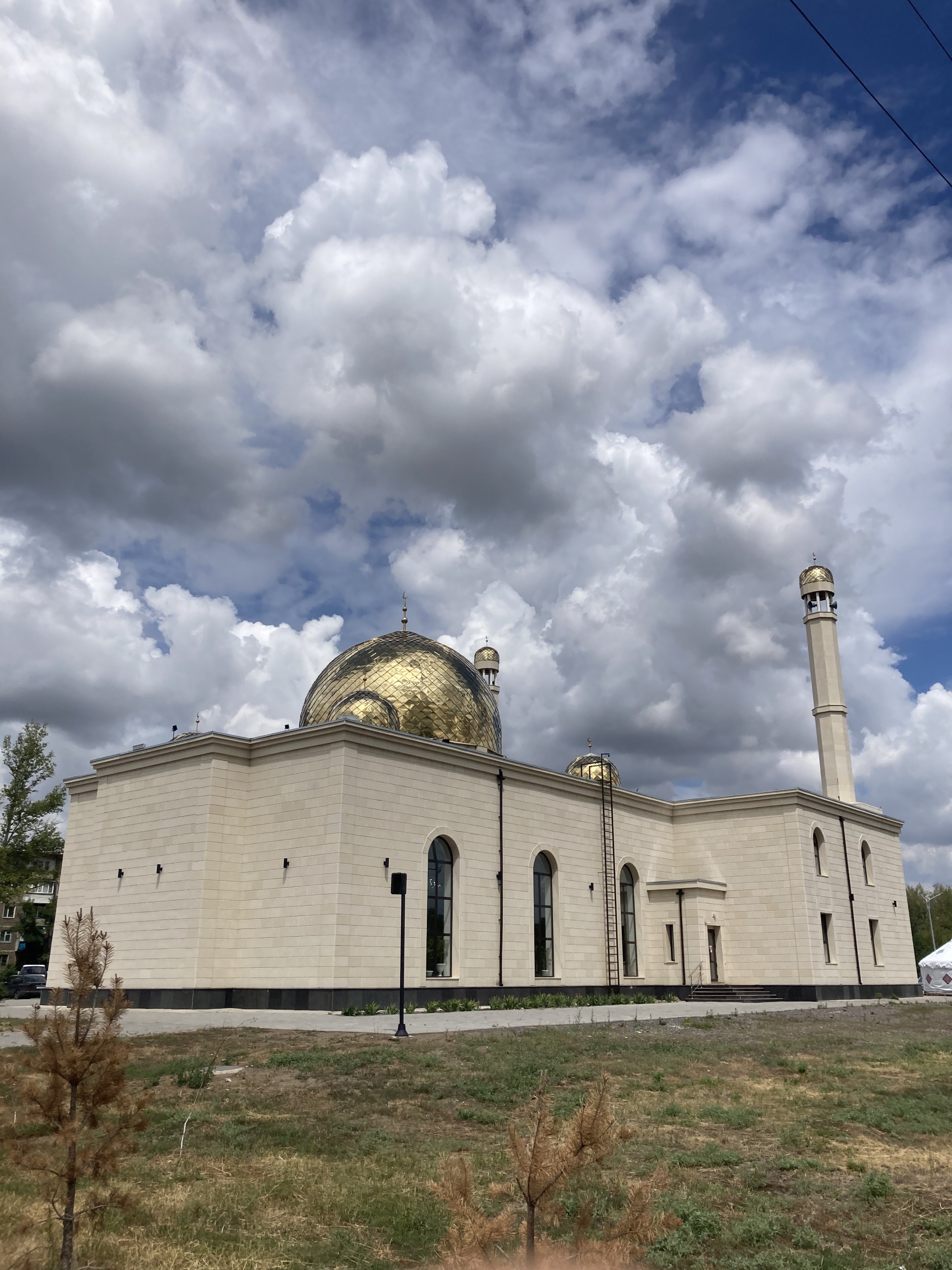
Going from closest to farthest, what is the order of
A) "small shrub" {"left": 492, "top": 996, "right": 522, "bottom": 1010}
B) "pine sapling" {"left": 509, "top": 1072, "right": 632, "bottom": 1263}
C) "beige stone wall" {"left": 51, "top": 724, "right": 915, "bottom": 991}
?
"pine sapling" {"left": 509, "top": 1072, "right": 632, "bottom": 1263}
"beige stone wall" {"left": 51, "top": 724, "right": 915, "bottom": 991}
"small shrub" {"left": 492, "top": 996, "right": 522, "bottom": 1010}

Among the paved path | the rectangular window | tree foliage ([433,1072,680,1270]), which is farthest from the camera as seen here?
the rectangular window

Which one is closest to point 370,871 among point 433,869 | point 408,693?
point 433,869

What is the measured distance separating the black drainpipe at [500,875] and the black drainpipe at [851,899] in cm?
1539

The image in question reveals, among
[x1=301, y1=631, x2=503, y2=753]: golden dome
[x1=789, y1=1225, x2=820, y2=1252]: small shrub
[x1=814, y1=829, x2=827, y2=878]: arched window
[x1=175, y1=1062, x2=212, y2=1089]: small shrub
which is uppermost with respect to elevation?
[x1=301, y1=631, x2=503, y2=753]: golden dome

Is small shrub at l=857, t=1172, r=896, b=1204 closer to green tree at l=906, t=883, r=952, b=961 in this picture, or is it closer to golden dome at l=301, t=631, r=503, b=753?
golden dome at l=301, t=631, r=503, b=753

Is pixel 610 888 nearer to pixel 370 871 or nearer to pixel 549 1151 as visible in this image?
pixel 370 871

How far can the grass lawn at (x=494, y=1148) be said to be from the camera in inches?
273

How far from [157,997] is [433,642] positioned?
545 inches

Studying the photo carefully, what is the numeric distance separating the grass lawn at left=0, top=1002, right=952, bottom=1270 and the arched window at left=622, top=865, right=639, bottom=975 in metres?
16.3

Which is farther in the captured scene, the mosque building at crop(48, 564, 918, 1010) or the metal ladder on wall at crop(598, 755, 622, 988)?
the metal ladder on wall at crop(598, 755, 622, 988)

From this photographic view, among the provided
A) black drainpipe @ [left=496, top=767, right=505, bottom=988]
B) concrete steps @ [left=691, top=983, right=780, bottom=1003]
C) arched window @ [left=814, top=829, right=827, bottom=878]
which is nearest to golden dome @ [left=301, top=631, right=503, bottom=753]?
black drainpipe @ [left=496, top=767, right=505, bottom=988]

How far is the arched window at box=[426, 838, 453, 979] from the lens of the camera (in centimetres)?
2570

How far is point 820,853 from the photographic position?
3556 centimetres

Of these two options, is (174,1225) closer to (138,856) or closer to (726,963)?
(138,856)
